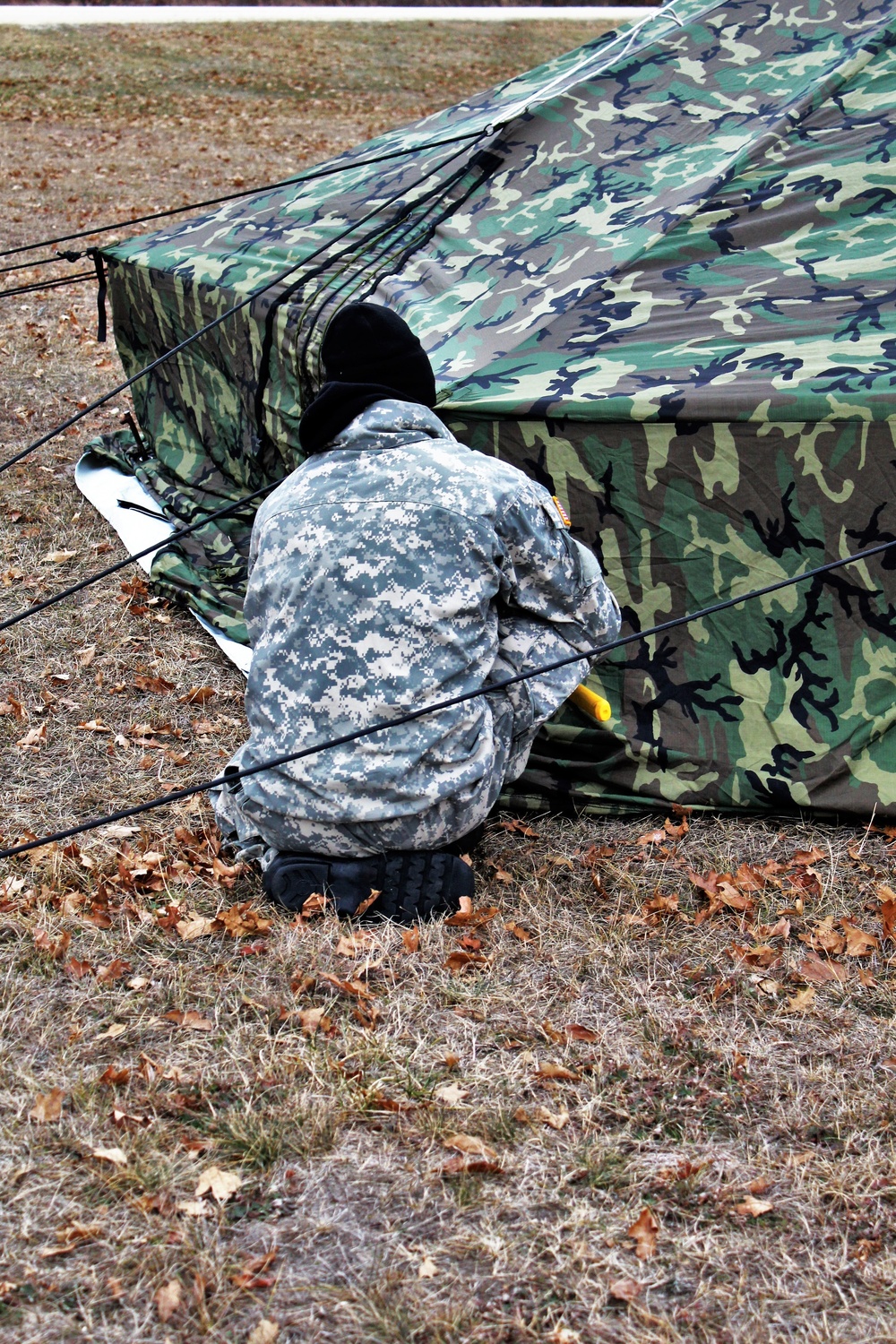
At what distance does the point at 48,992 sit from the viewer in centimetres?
307

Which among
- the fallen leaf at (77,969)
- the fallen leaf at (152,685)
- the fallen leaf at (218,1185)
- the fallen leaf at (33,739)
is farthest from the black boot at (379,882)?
the fallen leaf at (152,685)

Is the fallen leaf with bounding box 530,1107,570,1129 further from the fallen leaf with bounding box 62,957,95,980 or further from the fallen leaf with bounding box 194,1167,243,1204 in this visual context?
the fallen leaf with bounding box 62,957,95,980

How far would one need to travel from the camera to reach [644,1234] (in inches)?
93.7

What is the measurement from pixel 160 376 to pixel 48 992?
14.1 ft

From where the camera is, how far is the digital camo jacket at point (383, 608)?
10.1ft

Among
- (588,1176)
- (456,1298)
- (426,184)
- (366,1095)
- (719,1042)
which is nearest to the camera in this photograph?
(456,1298)

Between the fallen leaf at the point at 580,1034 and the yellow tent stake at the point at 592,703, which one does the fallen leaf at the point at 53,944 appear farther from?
the yellow tent stake at the point at 592,703

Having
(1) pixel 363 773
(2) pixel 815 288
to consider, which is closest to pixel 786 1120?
(1) pixel 363 773

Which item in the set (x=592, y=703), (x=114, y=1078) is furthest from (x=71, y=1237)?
(x=592, y=703)

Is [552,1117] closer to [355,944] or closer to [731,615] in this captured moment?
[355,944]

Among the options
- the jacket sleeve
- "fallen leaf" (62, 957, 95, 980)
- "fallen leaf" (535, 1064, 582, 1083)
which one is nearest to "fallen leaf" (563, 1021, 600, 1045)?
"fallen leaf" (535, 1064, 582, 1083)

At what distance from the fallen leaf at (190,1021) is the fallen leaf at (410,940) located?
52 centimetres

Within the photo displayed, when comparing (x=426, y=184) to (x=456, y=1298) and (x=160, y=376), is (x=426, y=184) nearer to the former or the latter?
(x=160, y=376)

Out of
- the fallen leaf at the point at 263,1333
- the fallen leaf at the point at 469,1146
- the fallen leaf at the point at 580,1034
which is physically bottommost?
the fallen leaf at the point at 580,1034
